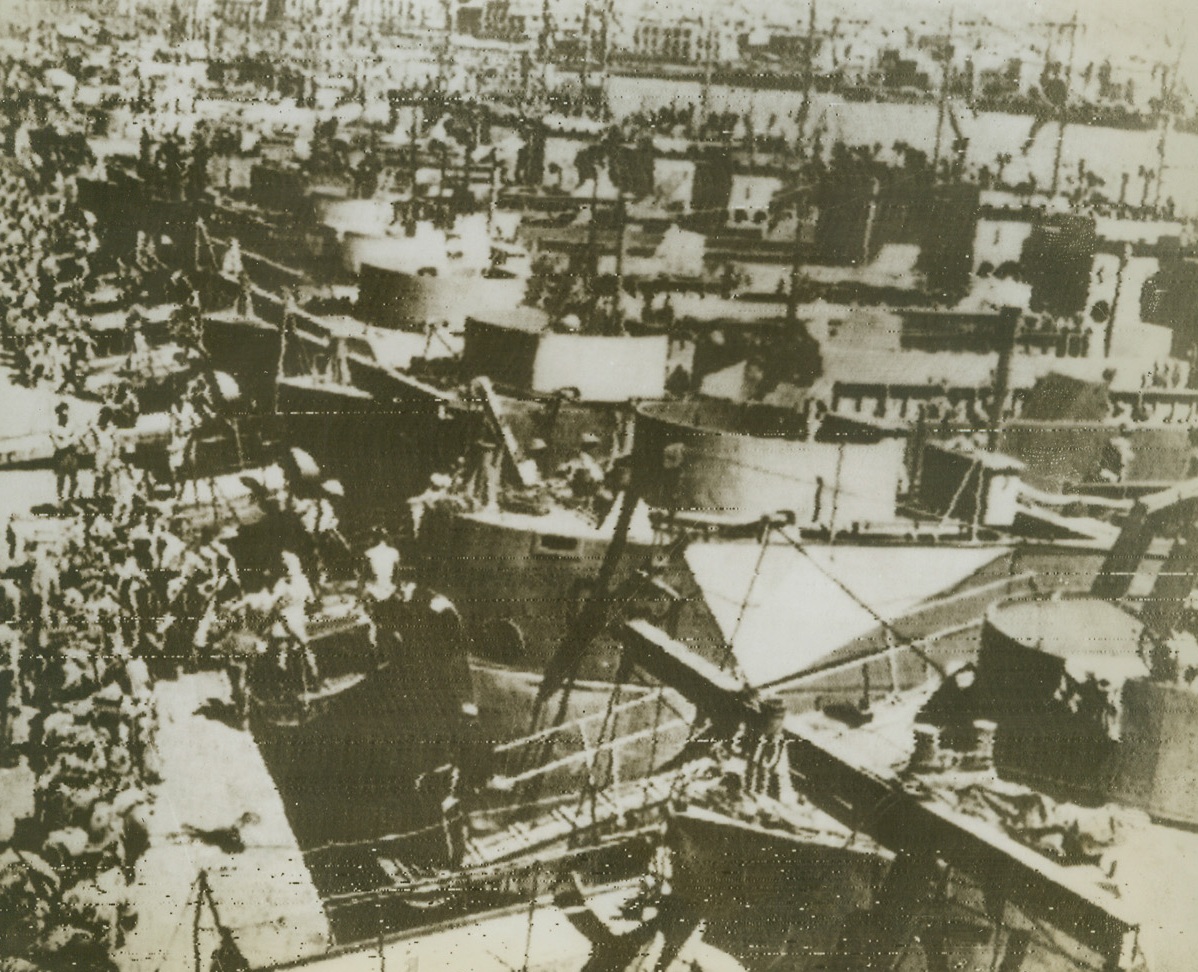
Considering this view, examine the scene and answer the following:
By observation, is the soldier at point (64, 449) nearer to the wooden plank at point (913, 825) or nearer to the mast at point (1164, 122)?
the wooden plank at point (913, 825)

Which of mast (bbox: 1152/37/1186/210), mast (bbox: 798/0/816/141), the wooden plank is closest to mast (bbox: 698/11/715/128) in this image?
mast (bbox: 798/0/816/141)

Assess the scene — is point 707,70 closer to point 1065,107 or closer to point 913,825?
point 1065,107

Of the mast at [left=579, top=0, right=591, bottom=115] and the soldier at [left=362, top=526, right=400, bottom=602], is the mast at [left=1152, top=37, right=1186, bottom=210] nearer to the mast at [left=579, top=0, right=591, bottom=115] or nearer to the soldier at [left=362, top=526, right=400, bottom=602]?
the mast at [left=579, top=0, right=591, bottom=115]

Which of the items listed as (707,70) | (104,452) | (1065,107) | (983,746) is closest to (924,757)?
(983,746)

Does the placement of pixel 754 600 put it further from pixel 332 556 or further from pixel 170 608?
pixel 170 608

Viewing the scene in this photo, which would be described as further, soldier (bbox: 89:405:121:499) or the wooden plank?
the wooden plank

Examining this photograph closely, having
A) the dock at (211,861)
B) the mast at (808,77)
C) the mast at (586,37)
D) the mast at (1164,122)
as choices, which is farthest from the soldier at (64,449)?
the mast at (1164,122)

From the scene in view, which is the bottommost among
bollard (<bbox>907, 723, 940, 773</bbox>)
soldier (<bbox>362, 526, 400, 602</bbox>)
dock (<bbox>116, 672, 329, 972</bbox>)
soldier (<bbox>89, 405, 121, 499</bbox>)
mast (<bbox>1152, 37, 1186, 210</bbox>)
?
dock (<bbox>116, 672, 329, 972</bbox>)
